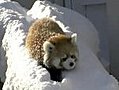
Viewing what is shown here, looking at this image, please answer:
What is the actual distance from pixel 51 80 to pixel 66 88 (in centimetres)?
18

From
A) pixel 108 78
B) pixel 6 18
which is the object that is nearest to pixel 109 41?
pixel 6 18

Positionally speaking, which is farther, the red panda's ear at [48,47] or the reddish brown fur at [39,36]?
the reddish brown fur at [39,36]

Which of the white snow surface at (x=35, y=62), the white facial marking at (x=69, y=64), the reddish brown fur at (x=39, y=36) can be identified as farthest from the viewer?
the reddish brown fur at (x=39, y=36)

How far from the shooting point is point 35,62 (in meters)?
3.65

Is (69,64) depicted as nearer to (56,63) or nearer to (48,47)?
(56,63)

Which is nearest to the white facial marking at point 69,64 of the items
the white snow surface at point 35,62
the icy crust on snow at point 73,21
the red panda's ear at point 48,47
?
the white snow surface at point 35,62

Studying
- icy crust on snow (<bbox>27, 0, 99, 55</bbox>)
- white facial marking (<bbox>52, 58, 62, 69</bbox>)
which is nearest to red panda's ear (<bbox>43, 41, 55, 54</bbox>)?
white facial marking (<bbox>52, 58, 62, 69</bbox>)

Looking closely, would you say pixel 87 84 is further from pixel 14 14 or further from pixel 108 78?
pixel 14 14

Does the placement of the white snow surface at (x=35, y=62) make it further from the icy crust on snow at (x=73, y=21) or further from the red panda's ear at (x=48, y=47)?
the red panda's ear at (x=48, y=47)

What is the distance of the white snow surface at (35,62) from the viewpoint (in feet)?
10.9

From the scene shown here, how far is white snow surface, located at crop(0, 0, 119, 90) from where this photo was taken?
3.32 meters

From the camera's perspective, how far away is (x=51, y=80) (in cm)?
336

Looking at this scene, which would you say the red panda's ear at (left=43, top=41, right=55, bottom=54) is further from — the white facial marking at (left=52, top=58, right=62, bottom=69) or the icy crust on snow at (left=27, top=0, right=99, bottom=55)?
the icy crust on snow at (left=27, top=0, right=99, bottom=55)

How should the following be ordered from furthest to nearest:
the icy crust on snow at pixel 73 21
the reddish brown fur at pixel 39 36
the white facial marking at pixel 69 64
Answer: the icy crust on snow at pixel 73 21, the reddish brown fur at pixel 39 36, the white facial marking at pixel 69 64
